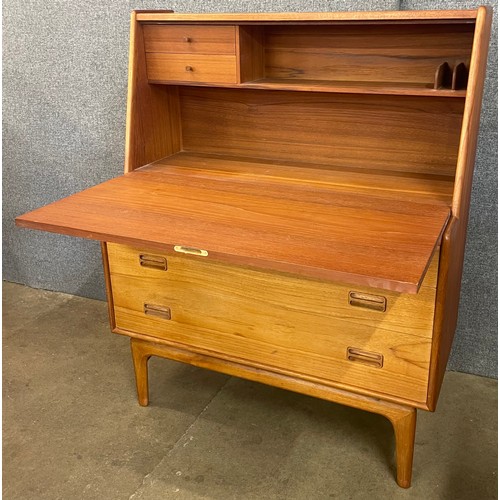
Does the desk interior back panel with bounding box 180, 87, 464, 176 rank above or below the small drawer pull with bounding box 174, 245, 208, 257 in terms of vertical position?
above

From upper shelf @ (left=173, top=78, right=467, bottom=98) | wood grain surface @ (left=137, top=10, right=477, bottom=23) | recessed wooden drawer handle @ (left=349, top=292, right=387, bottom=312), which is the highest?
wood grain surface @ (left=137, top=10, right=477, bottom=23)

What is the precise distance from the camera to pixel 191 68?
5.52ft

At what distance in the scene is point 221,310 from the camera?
1.54 m

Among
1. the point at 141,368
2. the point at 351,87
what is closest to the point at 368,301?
the point at 351,87

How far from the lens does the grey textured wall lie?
1827 millimetres

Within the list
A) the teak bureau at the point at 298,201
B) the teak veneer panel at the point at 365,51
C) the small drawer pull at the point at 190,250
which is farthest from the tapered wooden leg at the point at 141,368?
the teak veneer panel at the point at 365,51

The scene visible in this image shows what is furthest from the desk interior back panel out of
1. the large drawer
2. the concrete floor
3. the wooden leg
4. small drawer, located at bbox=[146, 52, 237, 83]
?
the concrete floor

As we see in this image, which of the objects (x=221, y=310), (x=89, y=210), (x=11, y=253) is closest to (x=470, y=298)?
(x=221, y=310)

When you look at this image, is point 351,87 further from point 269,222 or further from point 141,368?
point 141,368

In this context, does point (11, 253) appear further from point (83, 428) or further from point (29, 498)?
point (29, 498)

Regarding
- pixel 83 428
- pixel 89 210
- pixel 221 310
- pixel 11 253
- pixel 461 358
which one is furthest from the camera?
pixel 11 253

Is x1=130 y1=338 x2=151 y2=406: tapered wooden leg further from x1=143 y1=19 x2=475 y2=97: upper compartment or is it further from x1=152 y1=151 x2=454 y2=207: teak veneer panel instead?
x1=143 y1=19 x2=475 y2=97: upper compartment

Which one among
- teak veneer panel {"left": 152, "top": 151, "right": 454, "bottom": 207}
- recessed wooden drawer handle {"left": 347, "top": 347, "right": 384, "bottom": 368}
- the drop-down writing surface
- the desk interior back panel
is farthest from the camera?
the desk interior back panel

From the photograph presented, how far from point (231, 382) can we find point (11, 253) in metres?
1.27
